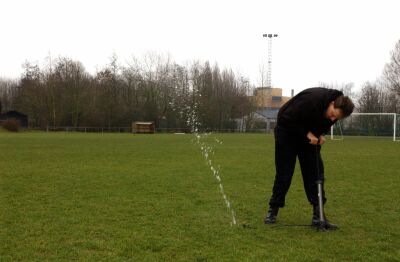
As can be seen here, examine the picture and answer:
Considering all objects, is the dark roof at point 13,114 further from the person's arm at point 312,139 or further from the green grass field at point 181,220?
the person's arm at point 312,139

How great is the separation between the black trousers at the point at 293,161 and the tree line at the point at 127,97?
59.4 meters

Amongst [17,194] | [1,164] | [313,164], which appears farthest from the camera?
[1,164]

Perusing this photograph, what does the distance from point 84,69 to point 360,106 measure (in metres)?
47.5

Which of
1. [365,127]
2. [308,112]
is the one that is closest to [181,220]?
[308,112]

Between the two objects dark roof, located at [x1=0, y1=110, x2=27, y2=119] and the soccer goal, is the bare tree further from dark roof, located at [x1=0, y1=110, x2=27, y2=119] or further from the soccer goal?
dark roof, located at [x1=0, y1=110, x2=27, y2=119]

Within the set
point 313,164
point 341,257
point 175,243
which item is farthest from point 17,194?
point 341,257

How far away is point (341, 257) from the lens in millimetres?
4312

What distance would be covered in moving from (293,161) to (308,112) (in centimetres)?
81

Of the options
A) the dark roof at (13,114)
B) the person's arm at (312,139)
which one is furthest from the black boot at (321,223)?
the dark roof at (13,114)

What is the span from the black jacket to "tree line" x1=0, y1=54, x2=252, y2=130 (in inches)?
2350

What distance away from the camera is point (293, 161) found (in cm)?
563

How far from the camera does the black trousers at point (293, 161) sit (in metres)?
5.55

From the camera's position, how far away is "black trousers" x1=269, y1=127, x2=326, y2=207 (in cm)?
555

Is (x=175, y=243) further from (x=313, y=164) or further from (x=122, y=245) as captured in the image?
(x=313, y=164)
